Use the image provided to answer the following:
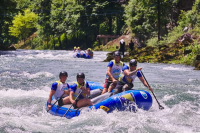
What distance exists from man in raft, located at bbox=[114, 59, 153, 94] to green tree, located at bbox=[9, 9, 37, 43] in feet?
202

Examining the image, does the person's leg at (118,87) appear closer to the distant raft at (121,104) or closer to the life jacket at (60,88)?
the distant raft at (121,104)

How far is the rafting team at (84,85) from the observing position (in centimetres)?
870

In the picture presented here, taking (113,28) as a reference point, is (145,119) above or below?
below

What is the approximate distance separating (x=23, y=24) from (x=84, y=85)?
2520 inches

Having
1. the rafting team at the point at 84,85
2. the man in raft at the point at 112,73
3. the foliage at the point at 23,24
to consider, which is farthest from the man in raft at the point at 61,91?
the foliage at the point at 23,24

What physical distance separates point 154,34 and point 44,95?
2787 cm

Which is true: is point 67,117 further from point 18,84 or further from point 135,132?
point 18,84

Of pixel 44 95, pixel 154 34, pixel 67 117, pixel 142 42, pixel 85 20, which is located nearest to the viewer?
pixel 67 117

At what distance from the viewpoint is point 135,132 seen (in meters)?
7.18

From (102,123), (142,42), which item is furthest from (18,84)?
(142,42)

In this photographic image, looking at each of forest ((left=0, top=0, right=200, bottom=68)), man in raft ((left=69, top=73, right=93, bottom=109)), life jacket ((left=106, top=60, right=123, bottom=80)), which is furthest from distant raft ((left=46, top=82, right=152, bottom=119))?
forest ((left=0, top=0, right=200, bottom=68))

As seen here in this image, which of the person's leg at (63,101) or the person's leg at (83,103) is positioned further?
the person's leg at (63,101)

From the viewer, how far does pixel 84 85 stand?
345 inches

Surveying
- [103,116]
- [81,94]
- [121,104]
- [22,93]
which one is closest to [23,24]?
[22,93]
